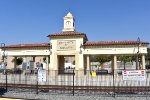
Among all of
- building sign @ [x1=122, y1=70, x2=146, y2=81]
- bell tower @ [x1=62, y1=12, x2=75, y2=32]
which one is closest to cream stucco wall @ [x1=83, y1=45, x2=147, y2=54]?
bell tower @ [x1=62, y1=12, x2=75, y2=32]

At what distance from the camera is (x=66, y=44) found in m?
37.2

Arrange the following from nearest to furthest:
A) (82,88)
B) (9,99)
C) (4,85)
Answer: (9,99)
(82,88)
(4,85)

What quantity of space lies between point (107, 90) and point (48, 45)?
68.0 feet

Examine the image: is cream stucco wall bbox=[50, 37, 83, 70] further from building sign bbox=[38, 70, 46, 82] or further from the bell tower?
building sign bbox=[38, 70, 46, 82]

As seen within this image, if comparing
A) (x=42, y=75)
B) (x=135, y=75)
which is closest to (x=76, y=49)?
(x=42, y=75)

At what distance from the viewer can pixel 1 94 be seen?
1764 cm

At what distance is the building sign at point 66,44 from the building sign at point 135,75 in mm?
19991

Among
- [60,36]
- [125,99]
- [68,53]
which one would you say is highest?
[60,36]

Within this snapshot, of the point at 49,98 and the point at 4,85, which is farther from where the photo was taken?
the point at 4,85

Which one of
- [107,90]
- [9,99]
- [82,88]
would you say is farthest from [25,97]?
[107,90]

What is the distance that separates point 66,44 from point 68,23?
7057 mm

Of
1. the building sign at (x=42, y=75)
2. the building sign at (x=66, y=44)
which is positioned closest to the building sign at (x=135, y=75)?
the building sign at (x=42, y=75)

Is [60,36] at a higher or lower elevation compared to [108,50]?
higher

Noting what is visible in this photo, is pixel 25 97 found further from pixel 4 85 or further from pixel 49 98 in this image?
pixel 4 85
